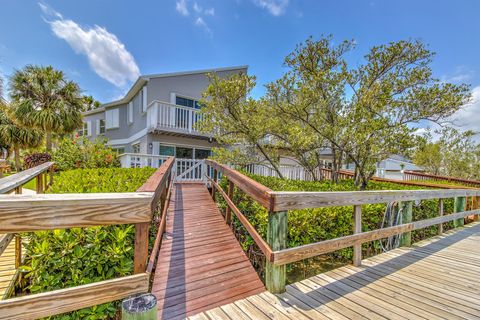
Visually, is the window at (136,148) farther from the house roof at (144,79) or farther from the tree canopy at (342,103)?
the tree canopy at (342,103)

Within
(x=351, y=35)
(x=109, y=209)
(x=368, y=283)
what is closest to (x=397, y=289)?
(x=368, y=283)

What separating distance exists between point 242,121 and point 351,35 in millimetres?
4054

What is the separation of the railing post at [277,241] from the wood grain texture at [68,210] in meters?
1.34

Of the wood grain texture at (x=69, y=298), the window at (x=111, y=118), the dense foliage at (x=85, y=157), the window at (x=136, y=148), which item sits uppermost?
the window at (x=111, y=118)

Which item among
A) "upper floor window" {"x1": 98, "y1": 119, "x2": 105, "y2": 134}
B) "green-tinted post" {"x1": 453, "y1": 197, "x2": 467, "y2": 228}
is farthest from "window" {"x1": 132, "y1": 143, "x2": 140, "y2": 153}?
"green-tinted post" {"x1": 453, "y1": 197, "x2": 467, "y2": 228}

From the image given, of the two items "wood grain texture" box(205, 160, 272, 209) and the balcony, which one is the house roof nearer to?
the balcony

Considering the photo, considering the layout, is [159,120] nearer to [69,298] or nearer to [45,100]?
[69,298]

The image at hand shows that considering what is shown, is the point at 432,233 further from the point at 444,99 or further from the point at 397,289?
the point at 397,289

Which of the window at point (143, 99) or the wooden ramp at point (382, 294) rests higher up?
the window at point (143, 99)

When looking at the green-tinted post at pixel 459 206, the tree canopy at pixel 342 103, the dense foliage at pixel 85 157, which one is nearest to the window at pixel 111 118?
the dense foliage at pixel 85 157

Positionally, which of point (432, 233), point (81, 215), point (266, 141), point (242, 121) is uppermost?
point (242, 121)

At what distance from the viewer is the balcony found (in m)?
9.67

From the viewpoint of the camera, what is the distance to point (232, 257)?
325cm

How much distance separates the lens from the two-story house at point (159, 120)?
32.1 ft
